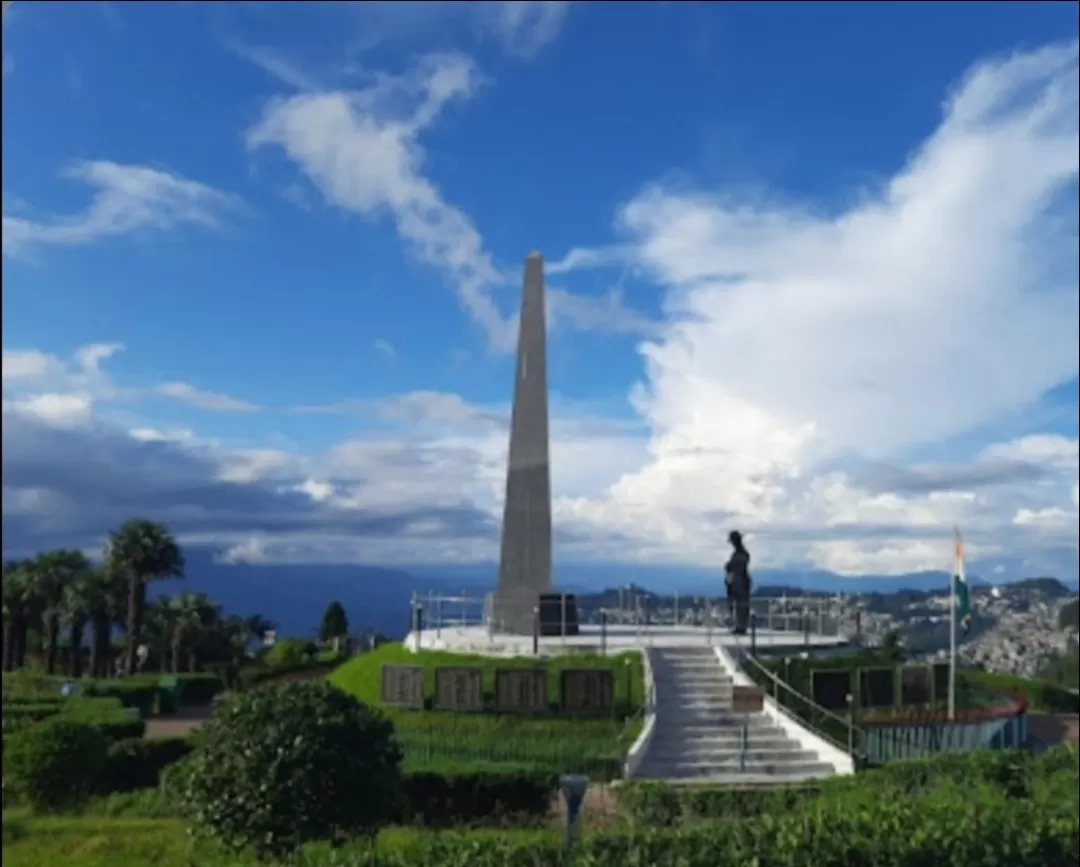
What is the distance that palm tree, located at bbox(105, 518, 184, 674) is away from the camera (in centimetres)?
5150

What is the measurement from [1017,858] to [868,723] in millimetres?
14597

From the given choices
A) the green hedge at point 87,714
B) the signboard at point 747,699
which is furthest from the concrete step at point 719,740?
the green hedge at point 87,714

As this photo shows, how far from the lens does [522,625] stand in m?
30.5

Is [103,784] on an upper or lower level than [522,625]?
lower

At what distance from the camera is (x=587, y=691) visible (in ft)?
76.5

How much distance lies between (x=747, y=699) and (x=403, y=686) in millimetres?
7036

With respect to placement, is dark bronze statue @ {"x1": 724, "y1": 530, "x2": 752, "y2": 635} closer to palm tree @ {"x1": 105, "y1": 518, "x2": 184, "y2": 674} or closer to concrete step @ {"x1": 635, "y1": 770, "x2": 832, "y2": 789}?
concrete step @ {"x1": 635, "y1": 770, "x2": 832, "y2": 789}

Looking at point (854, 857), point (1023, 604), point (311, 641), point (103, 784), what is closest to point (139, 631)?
point (311, 641)

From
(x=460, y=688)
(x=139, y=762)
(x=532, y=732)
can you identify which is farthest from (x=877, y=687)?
(x=139, y=762)

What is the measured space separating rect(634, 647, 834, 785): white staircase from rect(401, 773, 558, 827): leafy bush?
355 cm

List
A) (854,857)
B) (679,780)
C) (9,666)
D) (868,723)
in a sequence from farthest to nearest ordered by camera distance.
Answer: (9,666), (868,723), (679,780), (854,857)

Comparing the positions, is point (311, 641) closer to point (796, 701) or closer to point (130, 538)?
point (130, 538)

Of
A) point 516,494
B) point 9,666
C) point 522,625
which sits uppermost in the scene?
point 516,494

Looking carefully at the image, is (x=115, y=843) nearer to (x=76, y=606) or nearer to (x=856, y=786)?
(x=856, y=786)
